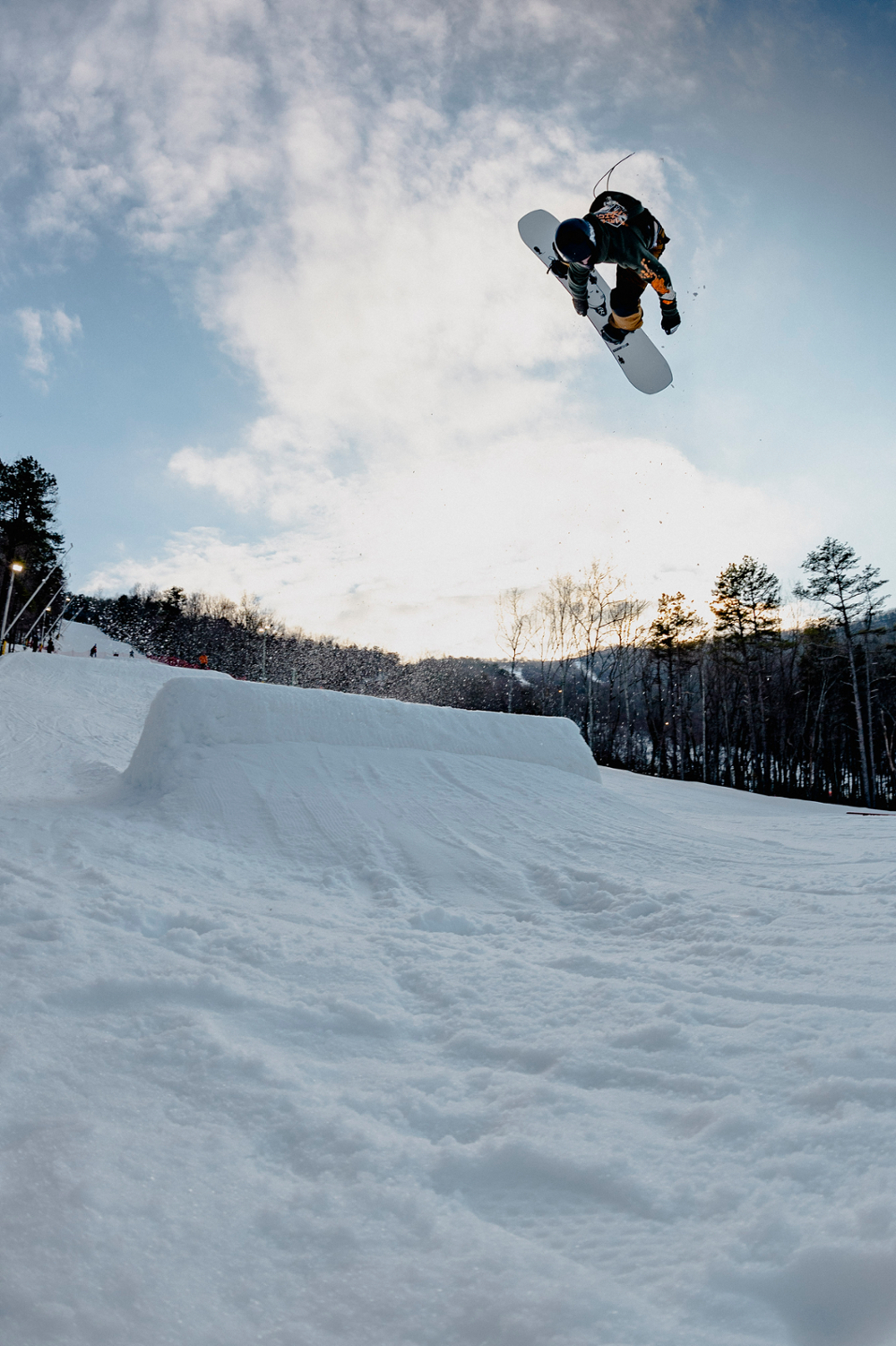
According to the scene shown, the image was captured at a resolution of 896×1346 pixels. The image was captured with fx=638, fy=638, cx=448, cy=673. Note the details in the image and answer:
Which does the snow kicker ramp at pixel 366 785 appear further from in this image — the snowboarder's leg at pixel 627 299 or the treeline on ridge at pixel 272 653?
the treeline on ridge at pixel 272 653

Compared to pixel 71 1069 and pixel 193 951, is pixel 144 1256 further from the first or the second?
pixel 193 951

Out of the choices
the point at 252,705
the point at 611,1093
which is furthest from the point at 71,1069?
the point at 252,705

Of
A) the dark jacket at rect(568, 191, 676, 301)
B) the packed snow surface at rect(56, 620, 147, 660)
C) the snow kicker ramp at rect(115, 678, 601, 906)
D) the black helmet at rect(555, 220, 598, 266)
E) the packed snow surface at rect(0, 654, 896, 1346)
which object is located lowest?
the packed snow surface at rect(0, 654, 896, 1346)

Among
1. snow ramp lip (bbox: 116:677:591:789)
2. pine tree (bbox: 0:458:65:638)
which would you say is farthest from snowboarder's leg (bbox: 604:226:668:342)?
pine tree (bbox: 0:458:65:638)

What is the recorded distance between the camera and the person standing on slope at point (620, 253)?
4.92m

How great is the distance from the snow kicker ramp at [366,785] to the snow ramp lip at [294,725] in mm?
14

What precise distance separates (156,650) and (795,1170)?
7167 cm

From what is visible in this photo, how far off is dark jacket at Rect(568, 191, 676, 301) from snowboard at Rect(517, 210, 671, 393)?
1118 millimetres

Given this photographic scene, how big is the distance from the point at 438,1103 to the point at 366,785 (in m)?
4.47

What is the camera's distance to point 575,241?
4863mm

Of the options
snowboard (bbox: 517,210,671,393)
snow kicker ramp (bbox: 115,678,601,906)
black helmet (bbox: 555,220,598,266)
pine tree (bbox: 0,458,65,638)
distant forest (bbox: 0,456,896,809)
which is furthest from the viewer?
pine tree (bbox: 0,458,65,638)

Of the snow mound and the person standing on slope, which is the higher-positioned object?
the person standing on slope

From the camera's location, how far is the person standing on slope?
16.1 feet

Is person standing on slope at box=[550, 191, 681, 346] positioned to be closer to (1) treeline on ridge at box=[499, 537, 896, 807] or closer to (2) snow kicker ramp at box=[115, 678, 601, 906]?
(2) snow kicker ramp at box=[115, 678, 601, 906]
